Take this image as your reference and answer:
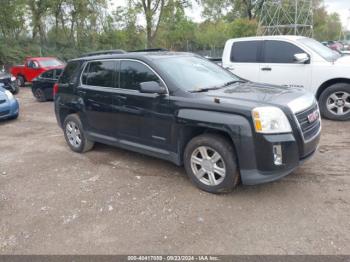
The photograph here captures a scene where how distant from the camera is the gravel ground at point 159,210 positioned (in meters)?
3.15

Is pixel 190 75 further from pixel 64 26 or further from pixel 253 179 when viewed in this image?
pixel 64 26

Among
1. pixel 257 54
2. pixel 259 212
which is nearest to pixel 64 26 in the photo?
pixel 257 54

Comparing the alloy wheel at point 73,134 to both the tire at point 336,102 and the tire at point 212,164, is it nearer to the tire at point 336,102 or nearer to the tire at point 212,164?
the tire at point 212,164

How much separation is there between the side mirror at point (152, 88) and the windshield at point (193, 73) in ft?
0.69

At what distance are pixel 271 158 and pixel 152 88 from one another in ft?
5.55

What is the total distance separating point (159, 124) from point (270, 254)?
2.14m

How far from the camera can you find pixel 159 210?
149 inches

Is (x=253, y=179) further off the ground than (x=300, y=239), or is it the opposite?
(x=253, y=179)

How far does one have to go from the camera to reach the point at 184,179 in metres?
4.55

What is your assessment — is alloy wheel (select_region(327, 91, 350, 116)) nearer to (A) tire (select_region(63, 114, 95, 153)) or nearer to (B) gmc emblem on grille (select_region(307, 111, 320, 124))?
(B) gmc emblem on grille (select_region(307, 111, 320, 124))

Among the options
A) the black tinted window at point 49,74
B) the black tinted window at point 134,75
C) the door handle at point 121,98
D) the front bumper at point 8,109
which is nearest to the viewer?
the black tinted window at point 134,75

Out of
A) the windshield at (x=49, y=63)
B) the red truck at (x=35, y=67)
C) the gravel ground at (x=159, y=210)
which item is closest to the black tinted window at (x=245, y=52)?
the gravel ground at (x=159, y=210)

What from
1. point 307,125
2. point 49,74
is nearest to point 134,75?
point 307,125

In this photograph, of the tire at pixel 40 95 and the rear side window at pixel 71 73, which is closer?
the rear side window at pixel 71 73
